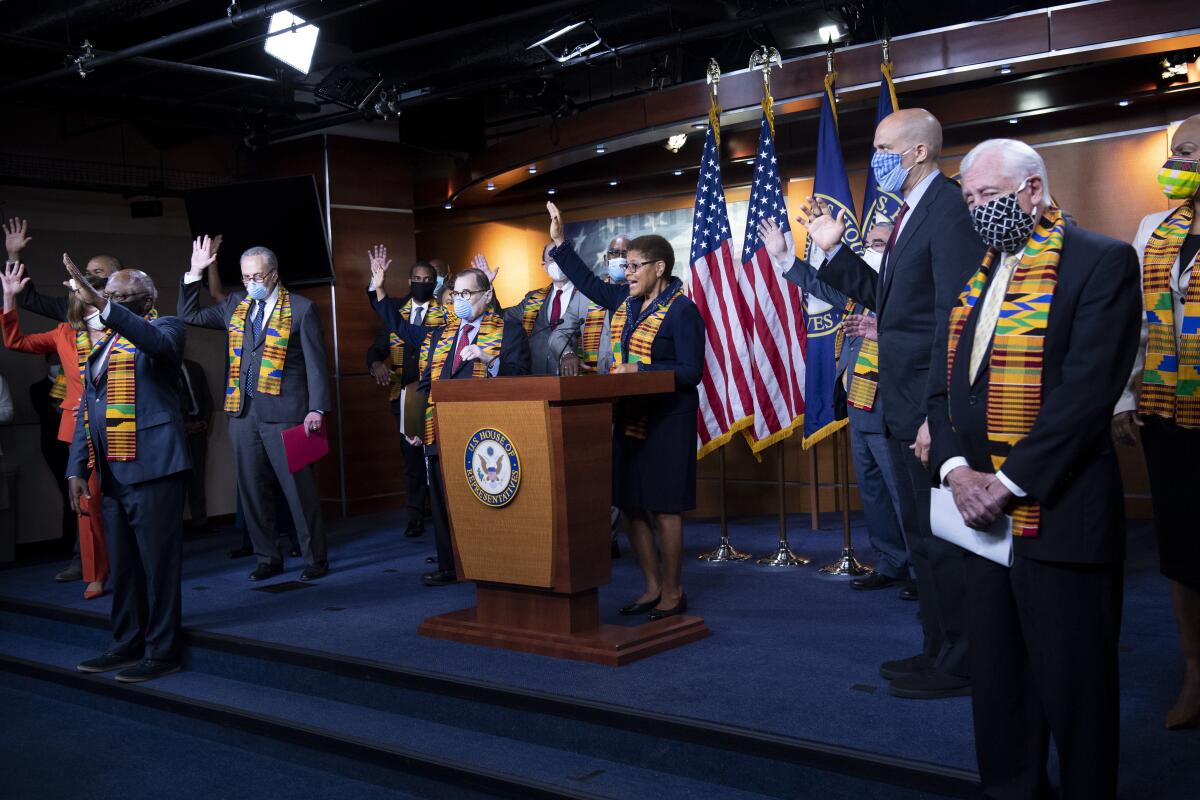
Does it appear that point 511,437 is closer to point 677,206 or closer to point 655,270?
point 655,270

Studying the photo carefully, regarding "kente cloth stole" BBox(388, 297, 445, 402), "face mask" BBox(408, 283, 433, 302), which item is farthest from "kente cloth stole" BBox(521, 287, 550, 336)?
"face mask" BBox(408, 283, 433, 302)

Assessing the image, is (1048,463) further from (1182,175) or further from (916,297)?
(1182,175)

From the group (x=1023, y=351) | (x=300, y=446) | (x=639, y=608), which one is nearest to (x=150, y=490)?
(x=300, y=446)

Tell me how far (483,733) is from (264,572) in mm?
2801

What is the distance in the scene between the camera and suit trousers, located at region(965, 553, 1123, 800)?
2.20 metres

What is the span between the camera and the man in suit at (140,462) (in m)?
4.54

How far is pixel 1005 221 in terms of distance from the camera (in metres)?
2.26

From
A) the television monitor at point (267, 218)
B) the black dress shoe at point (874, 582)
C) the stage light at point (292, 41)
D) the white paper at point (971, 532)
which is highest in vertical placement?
the stage light at point (292, 41)

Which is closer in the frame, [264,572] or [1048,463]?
[1048,463]

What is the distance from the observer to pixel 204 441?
8.30 metres

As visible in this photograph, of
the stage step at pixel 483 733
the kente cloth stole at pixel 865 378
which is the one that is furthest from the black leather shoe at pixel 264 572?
the kente cloth stole at pixel 865 378

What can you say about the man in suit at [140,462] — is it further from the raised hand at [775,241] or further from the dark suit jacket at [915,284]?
the dark suit jacket at [915,284]

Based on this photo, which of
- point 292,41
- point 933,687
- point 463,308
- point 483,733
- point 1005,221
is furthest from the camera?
point 292,41

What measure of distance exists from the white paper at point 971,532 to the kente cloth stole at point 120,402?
3399 mm
